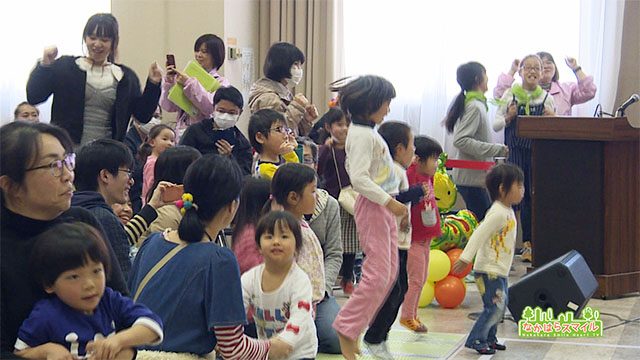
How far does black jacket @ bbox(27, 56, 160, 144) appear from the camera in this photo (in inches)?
168

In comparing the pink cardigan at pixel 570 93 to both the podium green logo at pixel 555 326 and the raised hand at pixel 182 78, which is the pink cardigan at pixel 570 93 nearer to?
the podium green logo at pixel 555 326

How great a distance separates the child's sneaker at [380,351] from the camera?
12.9ft

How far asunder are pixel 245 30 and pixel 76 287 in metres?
5.62

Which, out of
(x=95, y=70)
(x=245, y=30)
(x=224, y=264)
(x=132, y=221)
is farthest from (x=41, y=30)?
(x=224, y=264)

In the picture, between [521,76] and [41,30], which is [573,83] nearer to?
[521,76]

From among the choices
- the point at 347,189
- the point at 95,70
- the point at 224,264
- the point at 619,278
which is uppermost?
the point at 95,70

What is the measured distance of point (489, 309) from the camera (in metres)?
4.01

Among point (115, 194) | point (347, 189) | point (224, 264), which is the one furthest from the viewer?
point (347, 189)

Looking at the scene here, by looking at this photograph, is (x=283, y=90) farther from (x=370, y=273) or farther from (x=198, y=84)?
(x=370, y=273)

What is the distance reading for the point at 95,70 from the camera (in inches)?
170

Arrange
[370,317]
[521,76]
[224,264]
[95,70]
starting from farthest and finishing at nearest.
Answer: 1. [521,76]
2. [95,70]
3. [370,317]
4. [224,264]

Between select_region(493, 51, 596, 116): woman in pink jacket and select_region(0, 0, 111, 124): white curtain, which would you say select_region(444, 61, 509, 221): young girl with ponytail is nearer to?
select_region(493, 51, 596, 116): woman in pink jacket

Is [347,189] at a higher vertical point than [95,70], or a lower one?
lower

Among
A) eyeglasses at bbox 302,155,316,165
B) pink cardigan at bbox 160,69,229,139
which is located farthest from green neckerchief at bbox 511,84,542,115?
pink cardigan at bbox 160,69,229,139
